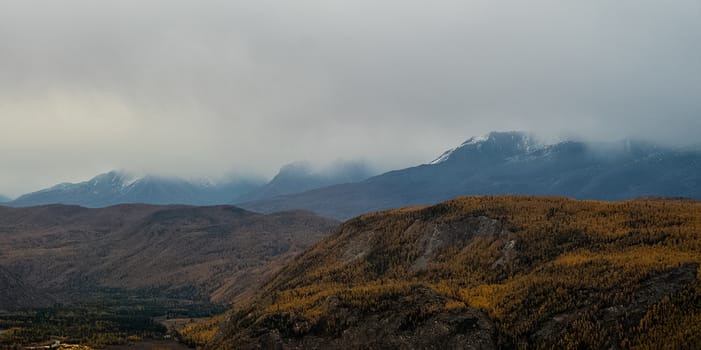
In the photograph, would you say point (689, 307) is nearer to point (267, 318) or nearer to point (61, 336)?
point (267, 318)

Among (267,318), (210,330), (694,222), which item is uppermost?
(694,222)

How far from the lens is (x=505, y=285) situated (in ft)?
234

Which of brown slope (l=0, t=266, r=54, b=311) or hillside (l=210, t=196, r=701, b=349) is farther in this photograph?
brown slope (l=0, t=266, r=54, b=311)

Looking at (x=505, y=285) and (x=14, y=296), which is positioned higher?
(x=505, y=285)

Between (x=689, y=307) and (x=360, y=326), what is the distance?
106 feet

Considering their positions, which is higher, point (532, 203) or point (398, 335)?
point (532, 203)

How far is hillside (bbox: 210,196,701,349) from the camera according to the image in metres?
A: 55.3

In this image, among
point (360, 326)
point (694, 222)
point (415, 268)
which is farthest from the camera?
point (415, 268)

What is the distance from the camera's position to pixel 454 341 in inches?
2398

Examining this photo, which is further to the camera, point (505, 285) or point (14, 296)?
point (14, 296)

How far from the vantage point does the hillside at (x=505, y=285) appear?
5528 centimetres

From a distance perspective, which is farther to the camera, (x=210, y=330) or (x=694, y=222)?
(x=210, y=330)

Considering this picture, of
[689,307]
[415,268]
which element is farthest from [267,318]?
[689,307]

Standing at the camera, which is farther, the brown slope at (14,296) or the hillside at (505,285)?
the brown slope at (14,296)
